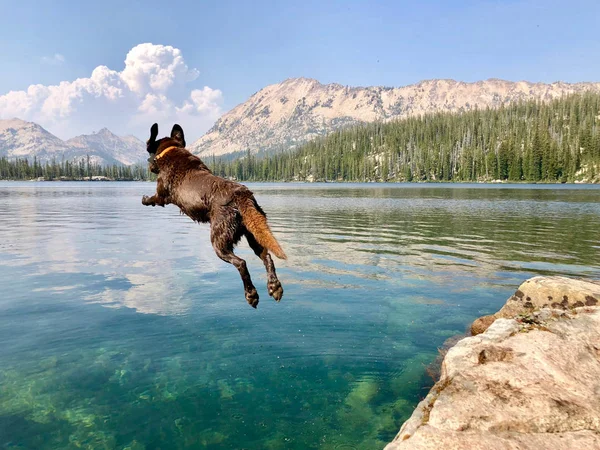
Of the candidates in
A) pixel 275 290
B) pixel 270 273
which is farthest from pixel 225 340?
pixel 275 290

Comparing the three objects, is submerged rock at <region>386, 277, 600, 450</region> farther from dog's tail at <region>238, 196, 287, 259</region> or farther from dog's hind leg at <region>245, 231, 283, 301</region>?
dog's tail at <region>238, 196, 287, 259</region>

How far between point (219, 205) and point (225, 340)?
3752mm

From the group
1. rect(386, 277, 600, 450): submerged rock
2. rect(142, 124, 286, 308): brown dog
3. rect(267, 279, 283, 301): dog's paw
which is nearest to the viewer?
rect(386, 277, 600, 450): submerged rock

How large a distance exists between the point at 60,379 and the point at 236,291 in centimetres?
634

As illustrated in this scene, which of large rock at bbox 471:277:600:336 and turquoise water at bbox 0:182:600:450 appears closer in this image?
turquoise water at bbox 0:182:600:450

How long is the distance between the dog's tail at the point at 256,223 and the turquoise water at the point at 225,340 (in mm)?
2657

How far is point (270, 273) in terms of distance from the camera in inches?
252

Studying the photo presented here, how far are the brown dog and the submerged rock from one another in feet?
8.80

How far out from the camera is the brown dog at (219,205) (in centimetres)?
654

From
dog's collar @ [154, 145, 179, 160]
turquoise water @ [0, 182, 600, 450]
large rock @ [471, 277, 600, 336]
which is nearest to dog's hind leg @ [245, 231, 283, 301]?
turquoise water @ [0, 182, 600, 450]

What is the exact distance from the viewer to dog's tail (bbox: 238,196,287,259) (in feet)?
21.0

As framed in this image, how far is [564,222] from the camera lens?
33406 mm

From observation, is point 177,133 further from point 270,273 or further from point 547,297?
point 547,297

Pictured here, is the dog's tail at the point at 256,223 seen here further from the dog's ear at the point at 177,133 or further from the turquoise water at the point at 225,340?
the turquoise water at the point at 225,340
